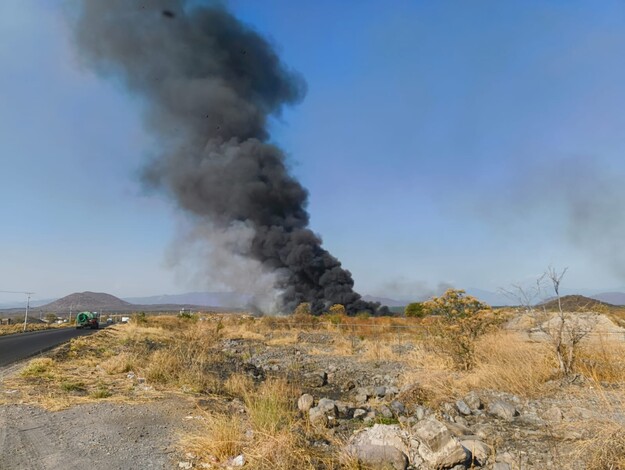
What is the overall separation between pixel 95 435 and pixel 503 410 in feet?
21.3

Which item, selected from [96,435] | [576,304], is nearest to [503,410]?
[576,304]

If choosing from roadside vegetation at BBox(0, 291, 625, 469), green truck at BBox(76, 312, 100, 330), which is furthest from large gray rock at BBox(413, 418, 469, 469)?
green truck at BBox(76, 312, 100, 330)

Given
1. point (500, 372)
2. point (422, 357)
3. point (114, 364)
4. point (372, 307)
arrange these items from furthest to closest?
point (372, 307) → point (422, 357) → point (114, 364) → point (500, 372)

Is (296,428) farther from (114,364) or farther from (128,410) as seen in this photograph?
(114,364)

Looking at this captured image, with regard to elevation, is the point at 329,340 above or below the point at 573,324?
below

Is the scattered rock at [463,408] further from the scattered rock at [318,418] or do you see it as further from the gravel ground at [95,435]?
the gravel ground at [95,435]

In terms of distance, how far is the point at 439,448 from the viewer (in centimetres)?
485

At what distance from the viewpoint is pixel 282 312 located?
49.2 metres

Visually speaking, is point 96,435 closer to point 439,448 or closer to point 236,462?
point 236,462

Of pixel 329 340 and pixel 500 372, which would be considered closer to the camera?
pixel 500 372

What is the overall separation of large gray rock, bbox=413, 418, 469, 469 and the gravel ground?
294 cm

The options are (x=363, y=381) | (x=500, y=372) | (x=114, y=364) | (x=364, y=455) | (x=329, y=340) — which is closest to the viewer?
(x=364, y=455)

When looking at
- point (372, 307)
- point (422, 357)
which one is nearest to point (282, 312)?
point (372, 307)

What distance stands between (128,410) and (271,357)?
38.6 ft
